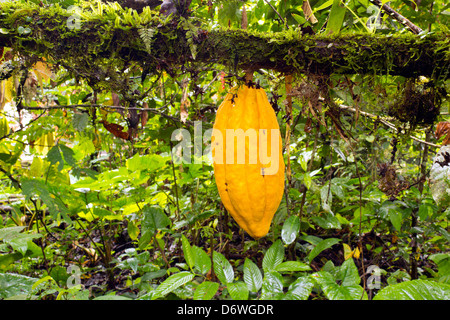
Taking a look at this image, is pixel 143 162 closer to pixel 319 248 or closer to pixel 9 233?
pixel 9 233

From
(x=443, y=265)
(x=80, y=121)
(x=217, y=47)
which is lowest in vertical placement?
(x=443, y=265)

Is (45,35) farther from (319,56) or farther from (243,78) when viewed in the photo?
(319,56)

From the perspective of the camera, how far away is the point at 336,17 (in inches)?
38.4

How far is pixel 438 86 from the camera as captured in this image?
104 centimetres

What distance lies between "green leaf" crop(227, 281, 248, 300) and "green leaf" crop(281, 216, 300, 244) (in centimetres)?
30

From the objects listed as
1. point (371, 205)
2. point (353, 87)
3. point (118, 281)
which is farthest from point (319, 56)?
point (118, 281)

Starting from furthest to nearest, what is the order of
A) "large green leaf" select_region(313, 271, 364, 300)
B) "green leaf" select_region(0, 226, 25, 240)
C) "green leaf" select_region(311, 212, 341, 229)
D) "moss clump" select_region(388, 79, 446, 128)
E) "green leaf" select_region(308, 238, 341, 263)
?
"green leaf" select_region(311, 212, 341, 229)
"green leaf" select_region(308, 238, 341, 263)
"moss clump" select_region(388, 79, 446, 128)
"green leaf" select_region(0, 226, 25, 240)
"large green leaf" select_region(313, 271, 364, 300)

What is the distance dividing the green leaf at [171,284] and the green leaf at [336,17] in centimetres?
98

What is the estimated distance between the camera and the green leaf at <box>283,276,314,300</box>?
91 cm

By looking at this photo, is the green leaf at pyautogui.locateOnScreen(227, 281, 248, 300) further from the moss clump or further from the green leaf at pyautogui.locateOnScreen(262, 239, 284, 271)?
the moss clump

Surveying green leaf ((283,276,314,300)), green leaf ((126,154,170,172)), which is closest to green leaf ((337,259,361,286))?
green leaf ((283,276,314,300))

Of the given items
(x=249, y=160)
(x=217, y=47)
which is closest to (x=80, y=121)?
(x=217, y=47)

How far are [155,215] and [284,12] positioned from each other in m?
1.30

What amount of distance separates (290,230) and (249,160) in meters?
0.45
